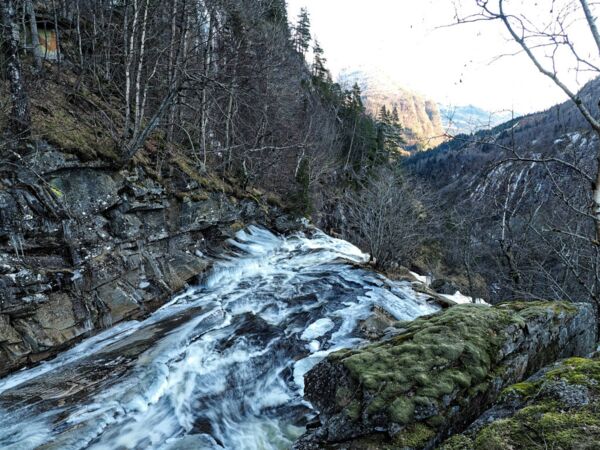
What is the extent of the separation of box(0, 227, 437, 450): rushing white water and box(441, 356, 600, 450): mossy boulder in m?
3.05

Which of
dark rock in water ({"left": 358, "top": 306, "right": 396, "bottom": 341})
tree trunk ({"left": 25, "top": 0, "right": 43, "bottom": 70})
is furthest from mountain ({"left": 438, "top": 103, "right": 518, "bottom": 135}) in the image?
tree trunk ({"left": 25, "top": 0, "right": 43, "bottom": 70})

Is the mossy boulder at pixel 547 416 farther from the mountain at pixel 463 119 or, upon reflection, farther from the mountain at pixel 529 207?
the mountain at pixel 463 119

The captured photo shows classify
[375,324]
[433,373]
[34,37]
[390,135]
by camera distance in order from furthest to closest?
[390,135], [34,37], [375,324], [433,373]

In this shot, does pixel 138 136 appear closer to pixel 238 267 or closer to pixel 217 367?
pixel 238 267

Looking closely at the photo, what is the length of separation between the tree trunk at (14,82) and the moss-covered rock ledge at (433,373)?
796 cm

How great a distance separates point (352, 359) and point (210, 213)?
952 cm

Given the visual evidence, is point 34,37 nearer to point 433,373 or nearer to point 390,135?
point 433,373

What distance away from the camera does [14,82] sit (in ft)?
23.9

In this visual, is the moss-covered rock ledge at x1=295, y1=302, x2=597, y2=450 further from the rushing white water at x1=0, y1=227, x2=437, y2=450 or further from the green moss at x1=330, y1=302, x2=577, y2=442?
the rushing white water at x1=0, y1=227, x2=437, y2=450

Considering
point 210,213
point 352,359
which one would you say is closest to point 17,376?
point 352,359

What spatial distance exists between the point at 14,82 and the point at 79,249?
3.88 metres

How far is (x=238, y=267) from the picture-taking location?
12.1 meters

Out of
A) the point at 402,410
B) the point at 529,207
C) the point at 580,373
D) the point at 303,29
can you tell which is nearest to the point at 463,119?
the point at 580,373

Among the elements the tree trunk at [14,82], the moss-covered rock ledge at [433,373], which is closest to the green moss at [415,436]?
the moss-covered rock ledge at [433,373]
